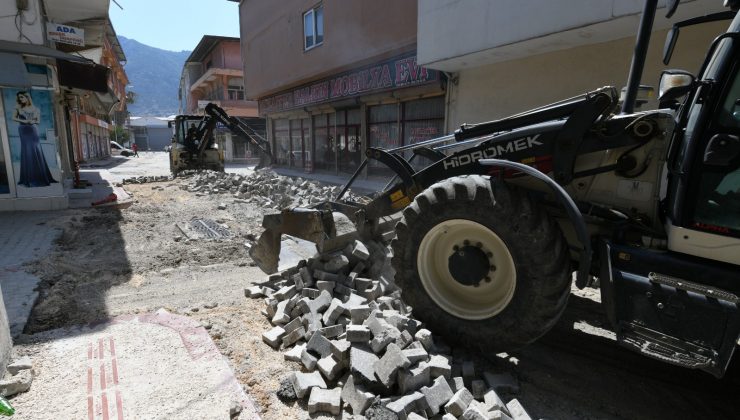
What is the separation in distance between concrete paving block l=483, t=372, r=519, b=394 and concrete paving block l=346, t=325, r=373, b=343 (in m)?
0.95

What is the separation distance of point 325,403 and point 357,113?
617 inches

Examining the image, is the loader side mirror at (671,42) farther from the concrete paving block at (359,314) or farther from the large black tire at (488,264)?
the concrete paving block at (359,314)

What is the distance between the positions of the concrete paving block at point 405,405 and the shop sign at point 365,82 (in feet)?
36.0

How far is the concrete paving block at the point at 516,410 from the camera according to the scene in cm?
271

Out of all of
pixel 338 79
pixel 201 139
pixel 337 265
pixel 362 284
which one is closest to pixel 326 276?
pixel 337 265

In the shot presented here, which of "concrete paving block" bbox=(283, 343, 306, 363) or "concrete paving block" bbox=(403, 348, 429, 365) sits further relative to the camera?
"concrete paving block" bbox=(283, 343, 306, 363)

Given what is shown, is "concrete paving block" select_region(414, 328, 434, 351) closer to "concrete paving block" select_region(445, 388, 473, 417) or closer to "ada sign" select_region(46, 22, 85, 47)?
"concrete paving block" select_region(445, 388, 473, 417)

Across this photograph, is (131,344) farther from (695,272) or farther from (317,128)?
(317,128)

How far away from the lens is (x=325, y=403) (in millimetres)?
2848

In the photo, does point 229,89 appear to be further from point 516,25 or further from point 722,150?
point 722,150

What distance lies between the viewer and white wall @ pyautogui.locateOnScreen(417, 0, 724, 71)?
6.98 metres

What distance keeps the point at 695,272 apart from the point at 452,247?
170 cm

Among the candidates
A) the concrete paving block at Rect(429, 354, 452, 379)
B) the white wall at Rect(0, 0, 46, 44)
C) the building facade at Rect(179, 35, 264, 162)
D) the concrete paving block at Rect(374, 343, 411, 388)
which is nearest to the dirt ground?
the concrete paving block at Rect(429, 354, 452, 379)

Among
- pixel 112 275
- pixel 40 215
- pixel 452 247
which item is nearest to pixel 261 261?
pixel 112 275
